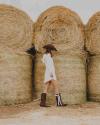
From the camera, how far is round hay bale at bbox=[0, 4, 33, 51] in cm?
1049

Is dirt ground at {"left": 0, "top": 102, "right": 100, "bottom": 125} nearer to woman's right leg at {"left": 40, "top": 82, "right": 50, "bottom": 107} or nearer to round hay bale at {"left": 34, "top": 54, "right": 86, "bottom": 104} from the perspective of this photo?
woman's right leg at {"left": 40, "top": 82, "right": 50, "bottom": 107}

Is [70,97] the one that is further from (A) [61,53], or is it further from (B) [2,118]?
(B) [2,118]

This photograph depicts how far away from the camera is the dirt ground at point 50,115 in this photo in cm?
767

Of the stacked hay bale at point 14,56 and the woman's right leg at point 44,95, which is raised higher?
the stacked hay bale at point 14,56

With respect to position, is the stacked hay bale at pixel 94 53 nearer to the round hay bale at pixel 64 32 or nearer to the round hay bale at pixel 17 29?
the round hay bale at pixel 64 32

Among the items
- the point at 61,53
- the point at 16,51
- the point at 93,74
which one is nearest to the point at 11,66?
the point at 16,51

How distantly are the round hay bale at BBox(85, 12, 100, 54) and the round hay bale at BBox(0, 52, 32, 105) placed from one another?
145cm

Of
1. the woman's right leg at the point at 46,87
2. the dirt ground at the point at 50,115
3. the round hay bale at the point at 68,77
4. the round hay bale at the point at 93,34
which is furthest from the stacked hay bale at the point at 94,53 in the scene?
the woman's right leg at the point at 46,87

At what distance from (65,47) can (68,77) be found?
0.67 metres

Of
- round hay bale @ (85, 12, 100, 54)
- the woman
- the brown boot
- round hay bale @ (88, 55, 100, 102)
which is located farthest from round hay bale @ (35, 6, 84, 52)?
the brown boot

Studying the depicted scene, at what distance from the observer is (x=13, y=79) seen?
33.7 ft

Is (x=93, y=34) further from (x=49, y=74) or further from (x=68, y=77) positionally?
(x=49, y=74)

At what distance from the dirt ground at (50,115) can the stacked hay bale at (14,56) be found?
312 mm

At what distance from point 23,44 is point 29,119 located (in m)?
2.90
